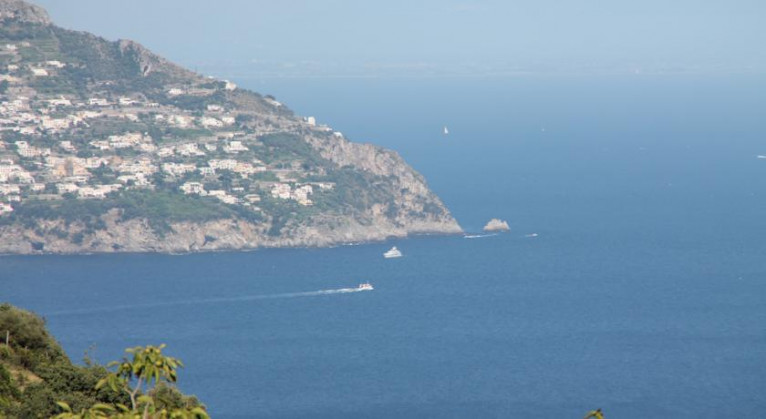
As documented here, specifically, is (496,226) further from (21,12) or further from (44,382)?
(44,382)

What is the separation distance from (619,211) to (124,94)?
136ft

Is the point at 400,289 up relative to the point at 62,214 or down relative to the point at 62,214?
down

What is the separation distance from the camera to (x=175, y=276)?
331ft

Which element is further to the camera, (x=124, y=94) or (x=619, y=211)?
(x=124, y=94)

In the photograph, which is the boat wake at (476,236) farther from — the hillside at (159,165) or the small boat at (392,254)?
the small boat at (392,254)

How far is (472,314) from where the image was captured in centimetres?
9119

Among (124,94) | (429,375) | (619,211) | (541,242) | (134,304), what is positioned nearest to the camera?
(429,375)

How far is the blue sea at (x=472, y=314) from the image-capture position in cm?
7194

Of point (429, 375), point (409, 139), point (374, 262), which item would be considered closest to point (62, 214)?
point (374, 262)

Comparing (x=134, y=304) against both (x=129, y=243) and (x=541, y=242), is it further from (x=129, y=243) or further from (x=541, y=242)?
(x=541, y=242)

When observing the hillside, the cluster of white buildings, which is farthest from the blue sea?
the cluster of white buildings

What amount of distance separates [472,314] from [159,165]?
41.5 meters

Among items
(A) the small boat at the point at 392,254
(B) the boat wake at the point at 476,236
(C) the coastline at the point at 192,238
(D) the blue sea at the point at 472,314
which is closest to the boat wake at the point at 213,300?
(D) the blue sea at the point at 472,314

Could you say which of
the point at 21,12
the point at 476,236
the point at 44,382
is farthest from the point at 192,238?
the point at 44,382
